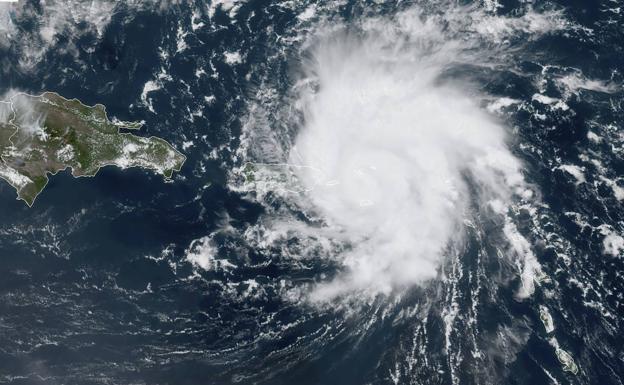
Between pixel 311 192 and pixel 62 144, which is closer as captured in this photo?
pixel 311 192

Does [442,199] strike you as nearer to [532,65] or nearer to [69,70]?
[532,65]

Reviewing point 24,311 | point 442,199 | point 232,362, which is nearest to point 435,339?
point 442,199

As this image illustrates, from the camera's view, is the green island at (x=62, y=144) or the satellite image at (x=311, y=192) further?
the green island at (x=62, y=144)

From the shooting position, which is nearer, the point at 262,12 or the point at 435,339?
the point at 435,339

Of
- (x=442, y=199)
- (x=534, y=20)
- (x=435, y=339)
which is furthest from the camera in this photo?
(x=534, y=20)

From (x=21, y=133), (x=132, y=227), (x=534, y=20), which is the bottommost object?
(x=132, y=227)

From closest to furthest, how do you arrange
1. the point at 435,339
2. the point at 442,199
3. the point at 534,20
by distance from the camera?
the point at 435,339
the point at 442,199
the point at 534,20
